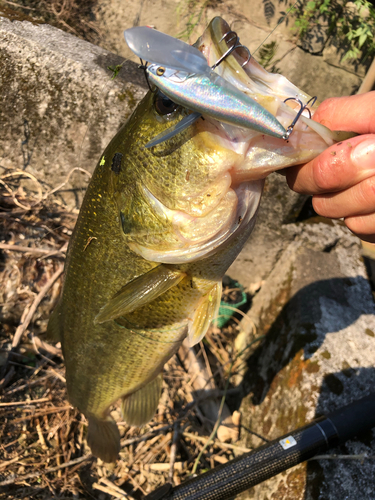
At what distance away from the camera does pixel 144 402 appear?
2238 millimetres

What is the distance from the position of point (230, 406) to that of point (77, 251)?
2208 millimetres

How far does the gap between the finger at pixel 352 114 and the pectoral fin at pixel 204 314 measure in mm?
838

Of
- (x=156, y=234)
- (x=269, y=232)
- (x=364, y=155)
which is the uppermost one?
(x=364, y=155)

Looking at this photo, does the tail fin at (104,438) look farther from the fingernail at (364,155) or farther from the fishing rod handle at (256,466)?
the fingernail at (364,155)

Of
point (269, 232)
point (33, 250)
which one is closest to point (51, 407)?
point (33, 250)

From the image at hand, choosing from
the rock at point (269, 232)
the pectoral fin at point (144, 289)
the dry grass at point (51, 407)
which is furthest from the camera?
the rock at point (269, 232)

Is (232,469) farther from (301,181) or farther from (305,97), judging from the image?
(305,97)

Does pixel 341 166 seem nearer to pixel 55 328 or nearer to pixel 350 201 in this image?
pixel 350 201

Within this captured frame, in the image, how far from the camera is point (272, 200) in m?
3.07

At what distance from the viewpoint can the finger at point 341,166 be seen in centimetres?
114

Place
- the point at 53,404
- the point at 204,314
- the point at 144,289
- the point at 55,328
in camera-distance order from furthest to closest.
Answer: the point at 53,404 < the point at 55,328 < the point at 204,314 < the point at 144,289

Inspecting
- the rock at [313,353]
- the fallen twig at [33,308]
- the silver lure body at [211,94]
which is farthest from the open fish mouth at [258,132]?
the fallen twig at [33,308]

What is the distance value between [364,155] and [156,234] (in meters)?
0.78

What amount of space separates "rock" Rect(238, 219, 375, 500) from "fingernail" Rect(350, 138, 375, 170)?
1.57m
